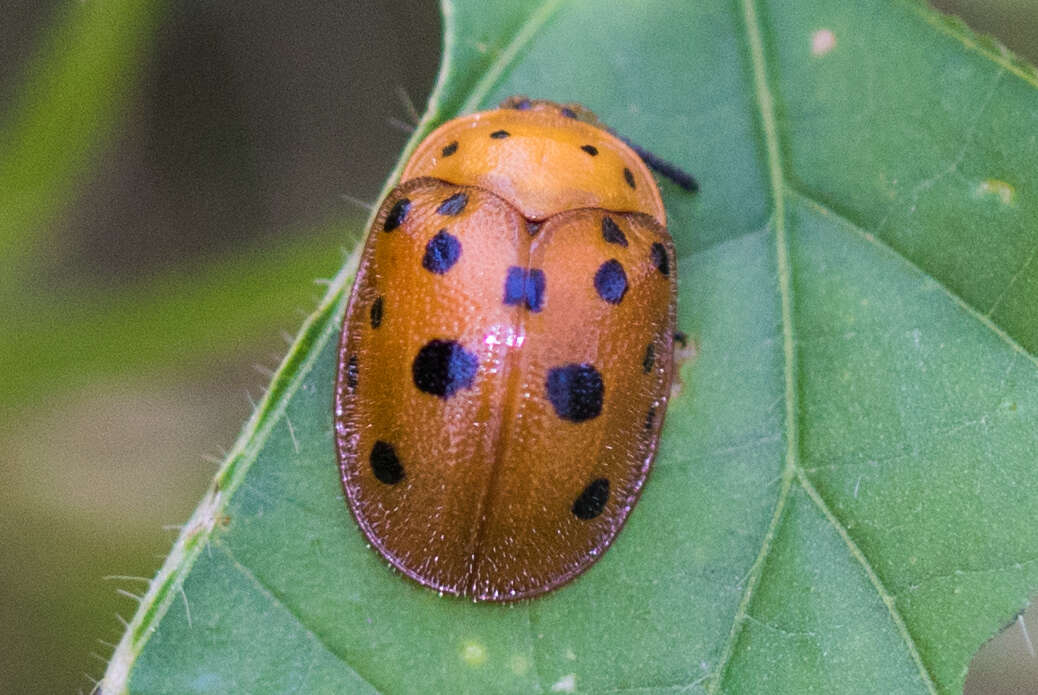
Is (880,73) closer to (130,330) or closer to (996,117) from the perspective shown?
(996,117)

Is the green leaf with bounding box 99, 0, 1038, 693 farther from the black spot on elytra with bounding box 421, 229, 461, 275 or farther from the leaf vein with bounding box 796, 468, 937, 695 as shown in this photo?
the black spot on elytra with bounding box 421, 229, 461, 275

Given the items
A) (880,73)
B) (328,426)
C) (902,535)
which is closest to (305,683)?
(328,426)

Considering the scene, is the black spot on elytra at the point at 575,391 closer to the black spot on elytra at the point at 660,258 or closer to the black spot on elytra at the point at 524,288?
the black spot on elytra at the point at 524,288

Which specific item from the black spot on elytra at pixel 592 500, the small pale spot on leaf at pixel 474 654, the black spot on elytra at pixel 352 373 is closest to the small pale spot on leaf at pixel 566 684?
the small pale spot on leaf at pixel 474 654

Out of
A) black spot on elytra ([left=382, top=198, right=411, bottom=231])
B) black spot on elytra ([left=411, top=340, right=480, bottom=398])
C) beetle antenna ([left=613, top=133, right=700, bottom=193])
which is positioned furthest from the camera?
beetle antenna ([left=613, top=133, right=700, bottom=193])

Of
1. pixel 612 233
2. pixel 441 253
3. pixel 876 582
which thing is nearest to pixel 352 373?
pixel 441 253

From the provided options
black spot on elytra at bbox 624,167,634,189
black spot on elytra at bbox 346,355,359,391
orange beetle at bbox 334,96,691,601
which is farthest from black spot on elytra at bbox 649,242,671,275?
black spot on elytra at bbox 346,355,359,391
